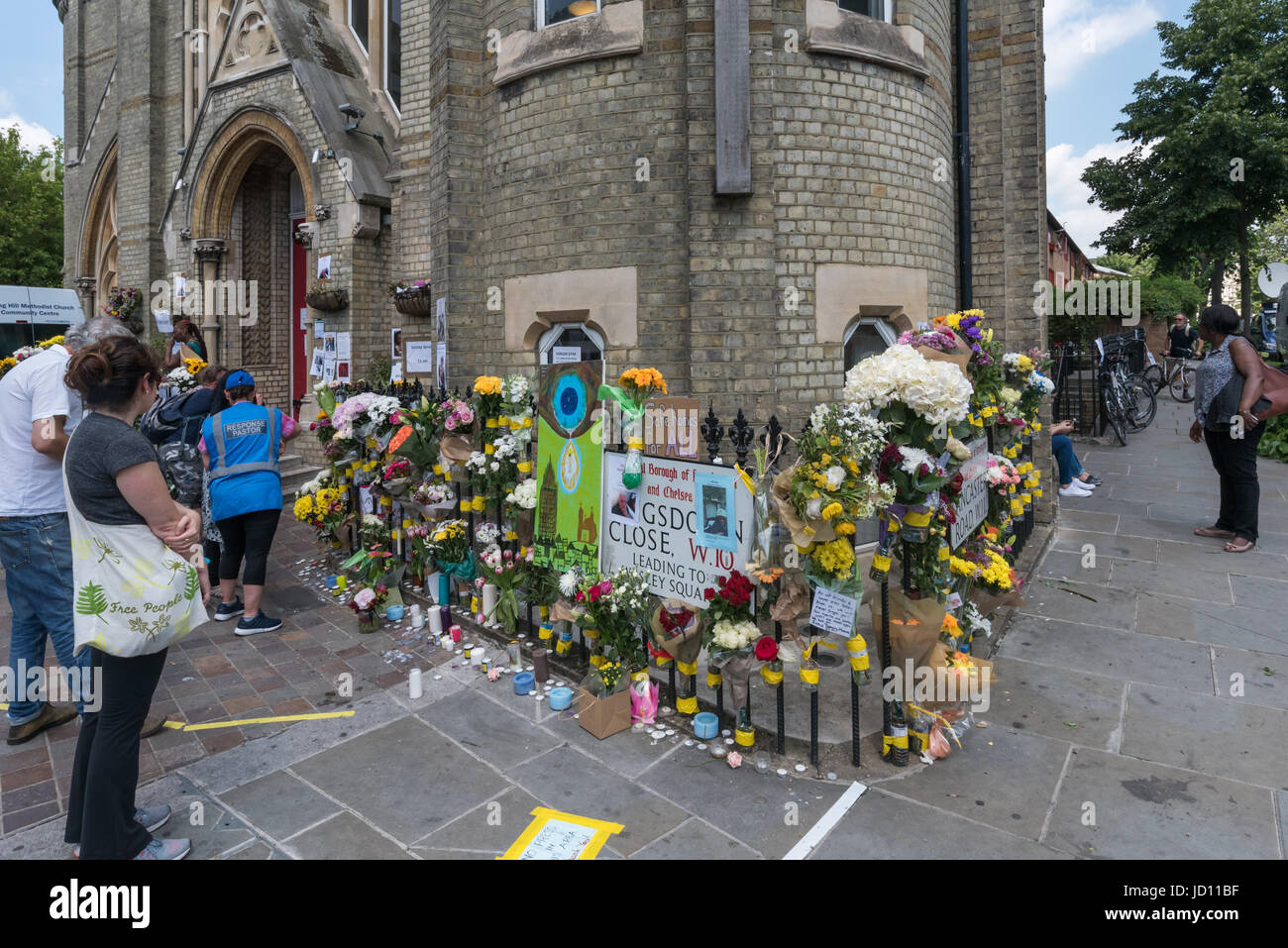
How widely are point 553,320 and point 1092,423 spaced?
11481mm

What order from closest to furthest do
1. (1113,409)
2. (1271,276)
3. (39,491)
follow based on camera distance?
(39,491) → (1113,409) → (1271,276)

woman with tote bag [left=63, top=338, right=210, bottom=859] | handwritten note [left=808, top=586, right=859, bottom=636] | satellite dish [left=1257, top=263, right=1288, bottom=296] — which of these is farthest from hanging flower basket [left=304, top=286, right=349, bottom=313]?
satellite dish [left=1257, top=263, right=1288, bottom=296]

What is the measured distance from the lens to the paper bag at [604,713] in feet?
13.4

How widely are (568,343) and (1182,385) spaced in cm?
1863

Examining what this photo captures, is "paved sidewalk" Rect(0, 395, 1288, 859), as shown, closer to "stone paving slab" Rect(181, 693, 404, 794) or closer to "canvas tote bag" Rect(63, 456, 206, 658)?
"stone paving slab" Rect(181, 693, 404, 794)

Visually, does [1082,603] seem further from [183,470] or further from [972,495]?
[183,470]

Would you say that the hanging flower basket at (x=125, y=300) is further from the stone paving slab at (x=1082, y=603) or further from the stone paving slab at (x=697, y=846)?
the stone paving slab at (x=1082, y=603)

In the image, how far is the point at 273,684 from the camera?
488 cm

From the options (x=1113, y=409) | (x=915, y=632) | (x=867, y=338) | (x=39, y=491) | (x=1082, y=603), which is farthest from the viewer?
(x=1113, y=409)

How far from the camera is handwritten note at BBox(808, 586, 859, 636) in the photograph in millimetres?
3555

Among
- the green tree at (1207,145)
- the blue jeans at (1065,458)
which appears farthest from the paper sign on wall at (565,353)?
the green tree at (1207,145)

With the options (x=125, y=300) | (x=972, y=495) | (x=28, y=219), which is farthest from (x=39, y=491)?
(x=28, y=219)

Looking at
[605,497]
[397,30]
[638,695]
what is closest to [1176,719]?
[638,695]

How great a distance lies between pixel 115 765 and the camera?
112 inches
